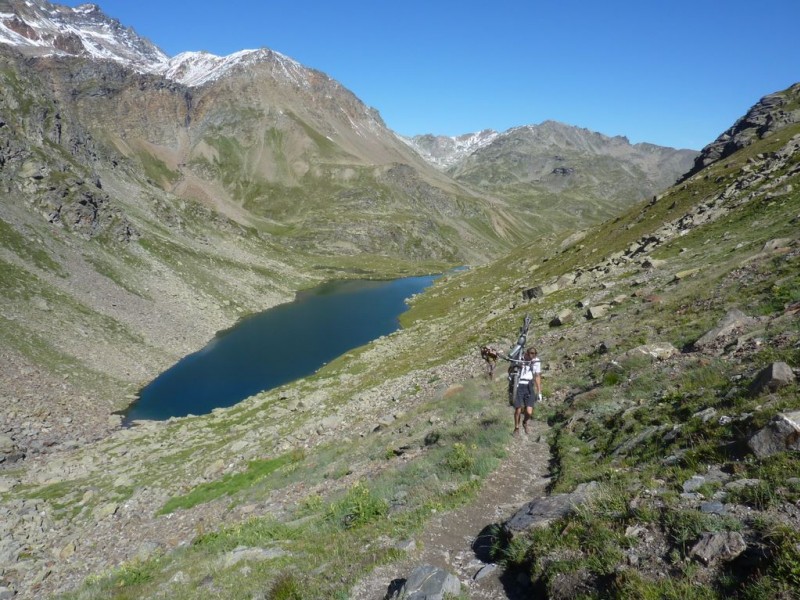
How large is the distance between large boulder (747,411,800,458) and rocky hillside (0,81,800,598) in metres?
0.04

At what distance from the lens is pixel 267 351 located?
84688 mm

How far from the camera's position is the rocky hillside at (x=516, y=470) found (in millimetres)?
8133

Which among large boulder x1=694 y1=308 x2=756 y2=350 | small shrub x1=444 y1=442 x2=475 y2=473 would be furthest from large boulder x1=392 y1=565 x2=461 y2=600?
large boulder x1=694 y1=308 x2=756 y2=350

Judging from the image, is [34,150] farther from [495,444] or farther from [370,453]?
[495,444]

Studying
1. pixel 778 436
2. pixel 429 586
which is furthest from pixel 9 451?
pixel 778 436

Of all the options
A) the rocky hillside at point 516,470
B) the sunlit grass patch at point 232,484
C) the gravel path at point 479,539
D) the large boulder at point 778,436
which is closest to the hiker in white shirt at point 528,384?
the rocky hillside at point 516,470

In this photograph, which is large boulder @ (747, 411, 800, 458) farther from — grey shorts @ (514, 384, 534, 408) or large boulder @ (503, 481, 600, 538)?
grey shorts @ (514, 384, 534, 408)

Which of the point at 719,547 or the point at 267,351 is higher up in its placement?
the point at 719,547

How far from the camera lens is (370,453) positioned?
24.1m

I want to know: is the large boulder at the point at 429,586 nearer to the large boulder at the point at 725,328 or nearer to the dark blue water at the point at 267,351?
the large boulder at the point at 725,328

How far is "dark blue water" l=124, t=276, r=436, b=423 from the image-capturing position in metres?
63.4

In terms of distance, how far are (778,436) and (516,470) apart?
7.55m

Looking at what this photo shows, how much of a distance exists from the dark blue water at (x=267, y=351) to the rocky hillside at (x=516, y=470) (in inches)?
616

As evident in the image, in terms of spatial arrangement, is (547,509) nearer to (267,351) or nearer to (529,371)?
(529,371)
